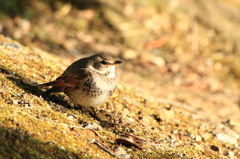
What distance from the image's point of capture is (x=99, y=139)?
449cm

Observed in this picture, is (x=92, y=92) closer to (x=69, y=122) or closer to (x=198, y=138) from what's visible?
(x=69, y=122)

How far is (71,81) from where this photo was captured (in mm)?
5270

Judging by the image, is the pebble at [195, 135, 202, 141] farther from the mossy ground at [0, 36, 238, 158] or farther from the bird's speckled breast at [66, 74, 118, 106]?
the bird's speckled breast at [66, 74, 118, 106]

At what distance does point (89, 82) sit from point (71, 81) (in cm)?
31

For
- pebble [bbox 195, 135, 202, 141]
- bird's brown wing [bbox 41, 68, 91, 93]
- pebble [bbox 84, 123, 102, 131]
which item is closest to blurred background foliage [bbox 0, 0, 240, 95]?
pebble [bbox 195, 135, 202, 141]

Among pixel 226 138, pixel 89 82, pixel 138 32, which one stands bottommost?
pixel 226 138

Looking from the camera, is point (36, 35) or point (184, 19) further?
point (184, 19)

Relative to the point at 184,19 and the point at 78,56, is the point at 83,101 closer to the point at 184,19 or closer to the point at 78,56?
the point at 78,56

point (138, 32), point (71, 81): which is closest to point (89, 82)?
point (71, 81)

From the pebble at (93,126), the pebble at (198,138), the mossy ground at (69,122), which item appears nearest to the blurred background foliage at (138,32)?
the mossy ground at (69,122)

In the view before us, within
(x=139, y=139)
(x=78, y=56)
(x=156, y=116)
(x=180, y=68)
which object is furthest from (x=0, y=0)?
(x=139, y=139)

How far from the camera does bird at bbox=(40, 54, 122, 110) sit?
5062mm

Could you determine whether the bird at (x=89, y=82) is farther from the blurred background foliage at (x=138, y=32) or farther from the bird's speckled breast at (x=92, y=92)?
the blurred background foliage at (x=138, y=32)

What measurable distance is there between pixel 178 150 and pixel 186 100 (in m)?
4.08
